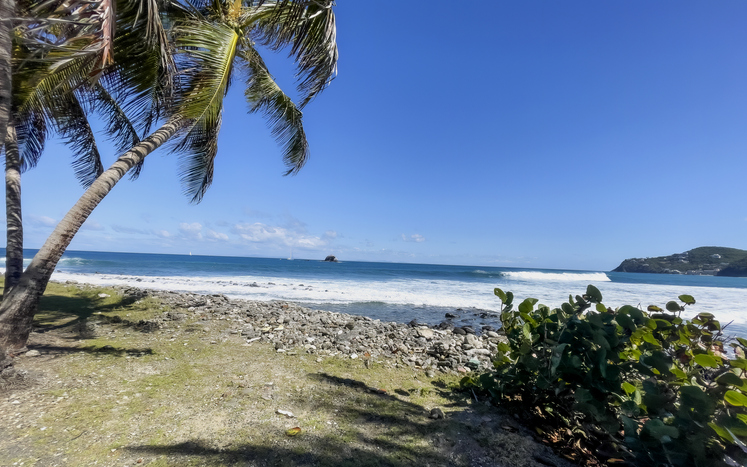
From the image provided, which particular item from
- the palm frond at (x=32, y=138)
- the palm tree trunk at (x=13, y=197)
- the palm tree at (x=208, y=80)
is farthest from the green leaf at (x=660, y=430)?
the palm frond at (x=32, y=138)

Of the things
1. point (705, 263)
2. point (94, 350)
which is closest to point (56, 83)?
point (94, 350)

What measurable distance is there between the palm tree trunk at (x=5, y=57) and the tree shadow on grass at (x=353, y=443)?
2697mm

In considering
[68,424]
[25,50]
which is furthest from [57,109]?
[68,424]

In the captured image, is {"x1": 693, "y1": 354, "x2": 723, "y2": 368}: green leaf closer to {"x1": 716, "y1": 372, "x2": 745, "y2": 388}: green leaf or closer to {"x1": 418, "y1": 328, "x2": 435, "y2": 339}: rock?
{"x1": 716, "y1": 372, "x2": 745, "y2": 388}: green leaf

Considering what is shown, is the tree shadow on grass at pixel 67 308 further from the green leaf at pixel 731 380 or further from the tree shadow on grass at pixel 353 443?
the green leaf at pixel 731 380

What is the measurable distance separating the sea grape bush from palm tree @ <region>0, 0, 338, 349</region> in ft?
12.4

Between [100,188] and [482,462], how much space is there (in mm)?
4844

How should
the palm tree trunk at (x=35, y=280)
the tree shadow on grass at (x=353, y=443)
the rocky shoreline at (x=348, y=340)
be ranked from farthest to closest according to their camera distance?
the rocky shoreline at (x=348, y=340) < the palm tree trunk at (x=35, y=280) < the tree shadow on grass at (x=353, y=443)

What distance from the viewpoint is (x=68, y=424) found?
2.34 meters

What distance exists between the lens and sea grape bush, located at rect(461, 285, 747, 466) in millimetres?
1511

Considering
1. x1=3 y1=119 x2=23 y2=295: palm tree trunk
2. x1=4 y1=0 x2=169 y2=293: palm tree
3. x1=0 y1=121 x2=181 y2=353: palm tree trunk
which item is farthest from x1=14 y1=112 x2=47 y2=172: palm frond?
x1=0 y1=121 x2=181 y2=353: palm tree trunk

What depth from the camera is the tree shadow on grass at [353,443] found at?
2.07 metres

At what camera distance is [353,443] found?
2324 millimetres

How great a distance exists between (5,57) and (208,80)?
8.10 feet
